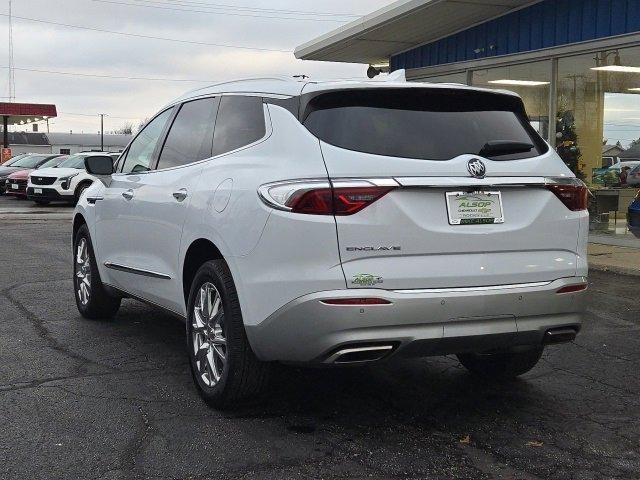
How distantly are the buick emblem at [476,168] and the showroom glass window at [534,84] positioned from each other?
31.4 feet

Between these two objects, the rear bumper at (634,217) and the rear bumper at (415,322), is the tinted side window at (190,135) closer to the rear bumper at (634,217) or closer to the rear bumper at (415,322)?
the rear bumper at (415,322)

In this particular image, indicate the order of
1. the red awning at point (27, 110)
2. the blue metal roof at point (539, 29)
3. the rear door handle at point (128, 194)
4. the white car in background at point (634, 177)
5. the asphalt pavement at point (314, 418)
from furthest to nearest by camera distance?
the red awning at point (27, 110) < the white car in background at point (634, 177) < the blue metal roof at point (539, 29) < the rear door handle at point (128, 194) < the asphalt pavement at point (314, 418)

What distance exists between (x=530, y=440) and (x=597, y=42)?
9464mm

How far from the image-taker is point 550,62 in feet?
44.4

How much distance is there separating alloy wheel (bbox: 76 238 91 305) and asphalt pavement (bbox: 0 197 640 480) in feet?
1.87

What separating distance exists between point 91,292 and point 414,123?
372cm

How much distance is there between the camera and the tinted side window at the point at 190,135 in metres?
5.25

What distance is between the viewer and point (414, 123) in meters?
4.31

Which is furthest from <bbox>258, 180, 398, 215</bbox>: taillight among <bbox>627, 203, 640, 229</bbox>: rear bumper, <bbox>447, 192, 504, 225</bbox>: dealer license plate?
<bbox>627, 203, 640, 229</bbox>: rear bumper

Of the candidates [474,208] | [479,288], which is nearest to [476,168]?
[474,208]

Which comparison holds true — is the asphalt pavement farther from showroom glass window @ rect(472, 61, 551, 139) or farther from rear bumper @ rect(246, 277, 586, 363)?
showroom glass window @ rect(472, 61, 551, 139)

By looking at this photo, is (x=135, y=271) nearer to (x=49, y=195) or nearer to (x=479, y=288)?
(x=479, y=288)

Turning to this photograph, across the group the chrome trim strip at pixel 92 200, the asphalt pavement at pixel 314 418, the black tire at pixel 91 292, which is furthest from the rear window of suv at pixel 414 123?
the black tire at pixel 91 292

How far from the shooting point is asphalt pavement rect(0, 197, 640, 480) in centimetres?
384
